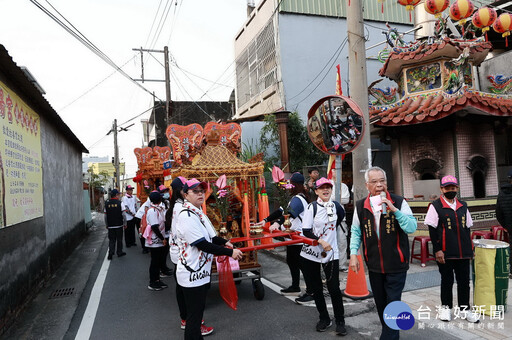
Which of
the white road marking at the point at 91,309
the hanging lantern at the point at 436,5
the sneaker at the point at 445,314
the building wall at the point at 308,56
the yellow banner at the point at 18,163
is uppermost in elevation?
the building wall at the point at 308,56

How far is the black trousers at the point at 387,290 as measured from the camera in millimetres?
3479

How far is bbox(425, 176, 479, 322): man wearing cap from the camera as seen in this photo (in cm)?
446

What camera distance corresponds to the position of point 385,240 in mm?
3523

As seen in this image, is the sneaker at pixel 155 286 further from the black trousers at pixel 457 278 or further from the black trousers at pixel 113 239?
the black trousers at pixel 457 278

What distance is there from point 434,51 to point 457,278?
24.6ft

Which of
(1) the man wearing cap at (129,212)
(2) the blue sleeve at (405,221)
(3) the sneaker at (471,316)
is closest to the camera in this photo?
(2) the blue sleeve at (405,221)

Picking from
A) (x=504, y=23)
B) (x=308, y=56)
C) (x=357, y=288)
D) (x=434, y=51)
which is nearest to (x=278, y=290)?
(x=357, y=288)

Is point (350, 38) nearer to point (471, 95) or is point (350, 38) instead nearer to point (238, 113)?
point (471, 95)

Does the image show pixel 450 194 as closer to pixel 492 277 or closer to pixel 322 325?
pixel 492 277

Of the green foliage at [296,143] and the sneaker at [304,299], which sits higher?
the green foliage at [296,143]

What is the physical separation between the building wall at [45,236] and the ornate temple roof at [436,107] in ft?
28.9

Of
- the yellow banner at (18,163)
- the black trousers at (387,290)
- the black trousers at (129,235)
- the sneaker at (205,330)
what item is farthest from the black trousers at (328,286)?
the black trousers at (129,235)

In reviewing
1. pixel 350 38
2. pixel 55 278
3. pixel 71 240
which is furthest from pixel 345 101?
pixel 71 240

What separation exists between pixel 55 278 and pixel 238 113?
14706 mm
